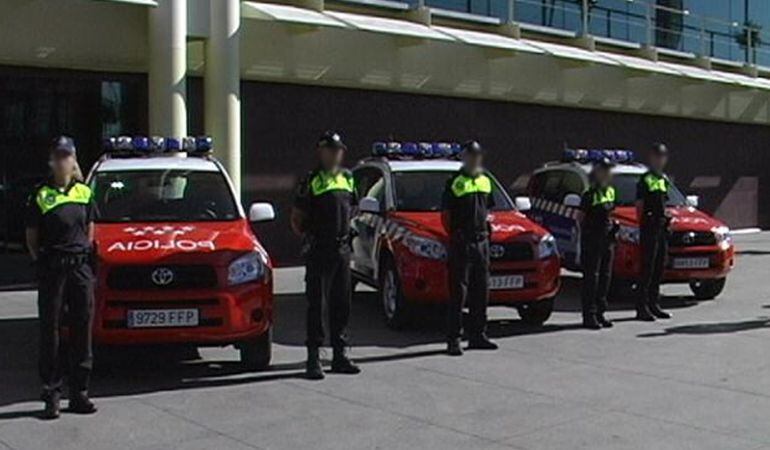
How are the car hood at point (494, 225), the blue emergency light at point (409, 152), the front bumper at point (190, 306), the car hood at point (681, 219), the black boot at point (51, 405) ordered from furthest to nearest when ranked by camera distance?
the car hood at point (681, 219) < the blue emergency light at point (409, 152) < the car hood at point (494, 225) < the front bumper at point (190, 306) < the black boot at point (51, 405)

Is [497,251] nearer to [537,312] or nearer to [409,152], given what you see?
[537,312]

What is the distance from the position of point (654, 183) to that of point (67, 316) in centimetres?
716

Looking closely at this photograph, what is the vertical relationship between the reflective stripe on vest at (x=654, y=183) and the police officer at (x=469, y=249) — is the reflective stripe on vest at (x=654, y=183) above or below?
above

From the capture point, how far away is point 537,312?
1195 cm

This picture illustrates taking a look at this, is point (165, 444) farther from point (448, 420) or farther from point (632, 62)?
point (632, 62)

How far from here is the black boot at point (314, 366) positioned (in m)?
8.90

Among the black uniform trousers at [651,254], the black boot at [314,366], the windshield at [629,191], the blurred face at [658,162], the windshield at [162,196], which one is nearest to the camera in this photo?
the black boot at [314,366]

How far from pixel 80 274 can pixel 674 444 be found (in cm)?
423

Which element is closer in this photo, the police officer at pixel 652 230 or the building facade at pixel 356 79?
the police officer at pixel 652 230

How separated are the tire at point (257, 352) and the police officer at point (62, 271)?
63.3 inches

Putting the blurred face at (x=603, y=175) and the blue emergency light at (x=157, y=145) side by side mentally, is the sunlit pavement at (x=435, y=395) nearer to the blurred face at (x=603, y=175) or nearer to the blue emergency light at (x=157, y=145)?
the blurred face at (x=603, y=175)

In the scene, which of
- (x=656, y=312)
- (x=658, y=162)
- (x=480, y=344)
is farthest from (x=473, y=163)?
(x=656, y=312)

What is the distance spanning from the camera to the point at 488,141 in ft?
72.3

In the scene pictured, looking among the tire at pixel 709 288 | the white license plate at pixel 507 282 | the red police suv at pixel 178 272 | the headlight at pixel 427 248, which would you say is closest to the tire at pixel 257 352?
the red police suv at pixel 178 272
